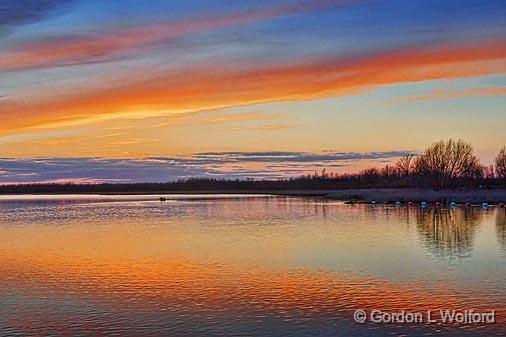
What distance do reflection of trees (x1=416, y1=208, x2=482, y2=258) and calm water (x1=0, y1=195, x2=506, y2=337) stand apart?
9 cm

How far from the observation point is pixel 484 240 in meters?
25.3

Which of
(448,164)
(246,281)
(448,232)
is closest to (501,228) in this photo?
(448,232)

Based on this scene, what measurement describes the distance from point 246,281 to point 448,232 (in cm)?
1567

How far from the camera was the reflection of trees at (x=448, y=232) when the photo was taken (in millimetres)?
22594

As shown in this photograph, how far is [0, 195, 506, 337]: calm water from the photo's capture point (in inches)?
477

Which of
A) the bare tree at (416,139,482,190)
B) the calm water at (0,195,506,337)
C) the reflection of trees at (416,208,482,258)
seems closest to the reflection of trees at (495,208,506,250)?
the calm water at (0,195,506,337)

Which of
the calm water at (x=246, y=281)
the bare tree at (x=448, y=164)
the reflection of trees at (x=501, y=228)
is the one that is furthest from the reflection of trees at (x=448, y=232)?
the bare tree at (x=448, y=164)

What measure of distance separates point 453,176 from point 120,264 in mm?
79327

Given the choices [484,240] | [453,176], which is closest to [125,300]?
[484,240]

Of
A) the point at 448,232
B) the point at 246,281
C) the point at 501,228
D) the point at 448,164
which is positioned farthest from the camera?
the point at 448,164

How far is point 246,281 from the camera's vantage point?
1667 centimetres

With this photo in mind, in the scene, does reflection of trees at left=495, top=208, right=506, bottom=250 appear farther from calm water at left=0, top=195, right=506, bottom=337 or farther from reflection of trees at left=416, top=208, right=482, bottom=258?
reflection of trees at left=416, top=208, right=482, bottom=258

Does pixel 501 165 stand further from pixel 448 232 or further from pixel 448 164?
pixel 448 232

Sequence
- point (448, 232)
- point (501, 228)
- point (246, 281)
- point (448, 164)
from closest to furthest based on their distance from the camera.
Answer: point (246, 281), point (448, 232), point (501, 228), point (448, 164)
